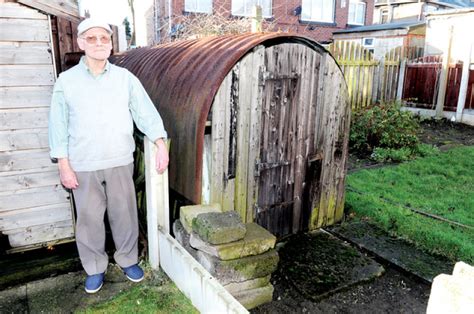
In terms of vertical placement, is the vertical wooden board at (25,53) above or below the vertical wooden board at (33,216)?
above

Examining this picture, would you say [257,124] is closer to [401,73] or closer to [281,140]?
[281,140]

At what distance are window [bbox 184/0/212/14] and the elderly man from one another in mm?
16003

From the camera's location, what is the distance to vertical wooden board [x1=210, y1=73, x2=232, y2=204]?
4.10 m

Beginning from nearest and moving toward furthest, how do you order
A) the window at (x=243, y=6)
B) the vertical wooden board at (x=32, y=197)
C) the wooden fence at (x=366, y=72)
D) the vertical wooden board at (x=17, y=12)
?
the vertical wooden board at (x=17, y=12) → the vertical wooden board at (x=32, y=197) → the wooden fence at (x=366, y=72) → the window at (x=243, y=6)

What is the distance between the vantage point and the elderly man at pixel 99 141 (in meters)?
3.00

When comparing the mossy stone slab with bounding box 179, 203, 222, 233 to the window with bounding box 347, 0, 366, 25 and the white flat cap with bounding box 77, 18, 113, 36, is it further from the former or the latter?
the window with bounding box 347, 0, 366, 25

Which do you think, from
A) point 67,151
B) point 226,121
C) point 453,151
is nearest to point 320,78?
point 226,121

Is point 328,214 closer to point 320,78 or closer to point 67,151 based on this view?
point 320,78

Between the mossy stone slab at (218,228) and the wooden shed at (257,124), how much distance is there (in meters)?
0.48

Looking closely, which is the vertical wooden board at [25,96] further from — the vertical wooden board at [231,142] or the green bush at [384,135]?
the green bush at [384,135]

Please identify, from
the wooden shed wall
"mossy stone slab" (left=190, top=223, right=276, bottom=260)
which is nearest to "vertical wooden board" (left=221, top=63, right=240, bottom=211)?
the wooden shed wall

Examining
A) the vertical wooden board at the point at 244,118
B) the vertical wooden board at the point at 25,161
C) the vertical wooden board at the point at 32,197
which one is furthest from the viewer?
the vertical wooden board at the point at 244,118

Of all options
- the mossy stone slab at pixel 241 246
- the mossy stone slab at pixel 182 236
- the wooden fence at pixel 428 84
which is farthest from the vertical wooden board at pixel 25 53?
the wooden fence at pixel 428 84

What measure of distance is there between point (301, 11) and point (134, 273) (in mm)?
21199
